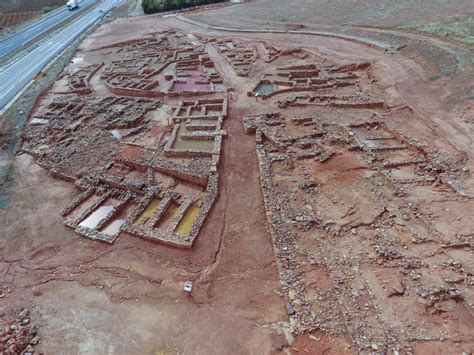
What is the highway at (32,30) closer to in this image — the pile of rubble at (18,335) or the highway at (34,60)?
the highway at (34,60)

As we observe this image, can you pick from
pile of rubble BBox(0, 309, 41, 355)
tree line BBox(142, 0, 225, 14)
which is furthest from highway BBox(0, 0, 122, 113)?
pile of rubble BBox(0, 309, 41, 355)

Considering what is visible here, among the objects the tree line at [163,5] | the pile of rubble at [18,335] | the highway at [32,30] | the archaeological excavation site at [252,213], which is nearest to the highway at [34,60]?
the highway at [32,30]

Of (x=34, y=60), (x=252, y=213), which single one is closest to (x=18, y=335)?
(x=252, y=213)

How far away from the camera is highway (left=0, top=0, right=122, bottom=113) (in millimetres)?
29555

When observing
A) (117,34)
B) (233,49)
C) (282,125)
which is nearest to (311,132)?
(282,125)

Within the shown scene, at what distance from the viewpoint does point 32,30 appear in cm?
4819

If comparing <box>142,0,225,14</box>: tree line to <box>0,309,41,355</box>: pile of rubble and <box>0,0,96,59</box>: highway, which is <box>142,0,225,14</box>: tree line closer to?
<box>0,0,96,59</box>: highway

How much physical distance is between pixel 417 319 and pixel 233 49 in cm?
3102

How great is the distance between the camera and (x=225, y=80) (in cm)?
2684

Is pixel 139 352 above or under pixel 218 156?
under

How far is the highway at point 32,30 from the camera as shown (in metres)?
41.8

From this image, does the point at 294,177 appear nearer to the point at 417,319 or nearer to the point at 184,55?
the point at 417,319

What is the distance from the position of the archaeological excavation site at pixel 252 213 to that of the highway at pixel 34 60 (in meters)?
4.75

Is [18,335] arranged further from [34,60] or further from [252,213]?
[34,60]
